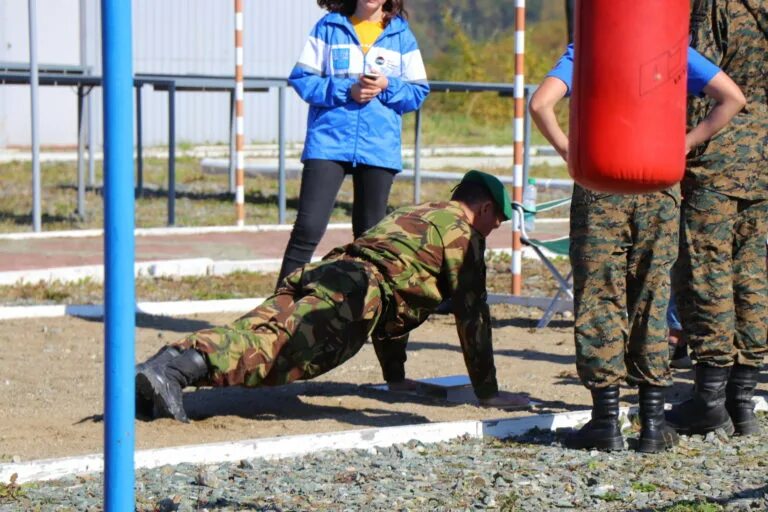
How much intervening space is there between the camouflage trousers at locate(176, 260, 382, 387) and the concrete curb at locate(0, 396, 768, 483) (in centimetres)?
46

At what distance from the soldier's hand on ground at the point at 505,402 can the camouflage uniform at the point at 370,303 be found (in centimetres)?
5

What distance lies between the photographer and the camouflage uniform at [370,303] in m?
5.21

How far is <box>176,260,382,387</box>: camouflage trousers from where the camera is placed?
509 cm

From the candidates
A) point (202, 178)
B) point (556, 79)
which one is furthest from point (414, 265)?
point (202, 178)

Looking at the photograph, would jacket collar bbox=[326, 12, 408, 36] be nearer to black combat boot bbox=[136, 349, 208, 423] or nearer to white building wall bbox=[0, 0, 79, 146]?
black combat boot bbox=[136, 349, 208, 423]

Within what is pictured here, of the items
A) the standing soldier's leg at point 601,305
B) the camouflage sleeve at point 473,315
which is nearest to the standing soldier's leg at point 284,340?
the camouflage sleeve at point 473,315

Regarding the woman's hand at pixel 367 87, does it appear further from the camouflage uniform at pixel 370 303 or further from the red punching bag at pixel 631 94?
the red punching bag at pixel 631 94

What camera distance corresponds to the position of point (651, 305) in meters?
4.91

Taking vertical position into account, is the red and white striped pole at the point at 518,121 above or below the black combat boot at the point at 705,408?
above

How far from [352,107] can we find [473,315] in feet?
5.63

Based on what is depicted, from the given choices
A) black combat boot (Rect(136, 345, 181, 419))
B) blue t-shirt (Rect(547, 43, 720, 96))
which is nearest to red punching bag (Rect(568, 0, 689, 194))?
blue t-shirt (Rect(547, 43, 720, 96))

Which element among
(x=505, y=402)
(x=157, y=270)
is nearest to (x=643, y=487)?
(x=505, y=402)

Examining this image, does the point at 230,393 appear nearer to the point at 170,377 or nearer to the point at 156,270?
the point at 170,377

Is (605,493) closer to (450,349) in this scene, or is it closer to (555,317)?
(450,349)
